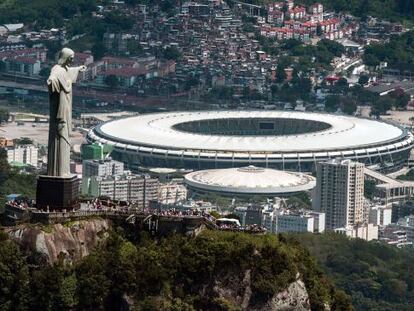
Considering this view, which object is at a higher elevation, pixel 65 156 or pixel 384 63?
pixel 65 156

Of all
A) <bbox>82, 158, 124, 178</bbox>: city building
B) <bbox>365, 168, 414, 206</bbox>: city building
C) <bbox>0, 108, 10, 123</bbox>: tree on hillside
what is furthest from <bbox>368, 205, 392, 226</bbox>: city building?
<bbox>0, 108, 10, 123</bbox>: tree on hillside

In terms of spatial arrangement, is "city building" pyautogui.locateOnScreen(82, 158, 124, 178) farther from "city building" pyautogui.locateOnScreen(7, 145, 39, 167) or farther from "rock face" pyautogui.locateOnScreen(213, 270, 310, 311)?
"rock face" pyautogui.locateOnScreen(213, 270, 310, 311)

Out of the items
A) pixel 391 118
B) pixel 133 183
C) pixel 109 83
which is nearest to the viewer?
pixel 133 183

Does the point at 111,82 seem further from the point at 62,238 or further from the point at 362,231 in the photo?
the point at 62,238

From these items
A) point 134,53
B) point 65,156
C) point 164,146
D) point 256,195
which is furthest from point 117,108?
point 65,156

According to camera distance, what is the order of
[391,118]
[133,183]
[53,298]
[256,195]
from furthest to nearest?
[391,118], [256,195], [133,183], [53,298]

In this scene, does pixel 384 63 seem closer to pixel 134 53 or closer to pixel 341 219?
pixel 134 53

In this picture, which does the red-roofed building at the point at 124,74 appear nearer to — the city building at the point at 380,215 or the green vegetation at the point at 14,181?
the city building at the point at 380,215
